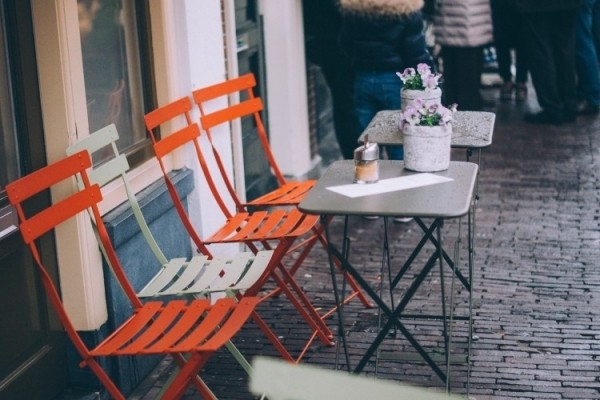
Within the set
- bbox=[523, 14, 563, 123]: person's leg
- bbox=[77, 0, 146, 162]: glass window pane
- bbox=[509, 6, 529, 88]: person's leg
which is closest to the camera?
bbox=[77, 0, 146, 162]: glass window pane

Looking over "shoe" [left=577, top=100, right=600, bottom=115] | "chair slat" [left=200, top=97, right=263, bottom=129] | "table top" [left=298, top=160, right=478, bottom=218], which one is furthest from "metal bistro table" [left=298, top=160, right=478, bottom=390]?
"shoe" [left=577, top=100, right=600, bottom=115]

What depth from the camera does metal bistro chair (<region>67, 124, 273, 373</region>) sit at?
446 cm

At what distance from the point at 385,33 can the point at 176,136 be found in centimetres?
209

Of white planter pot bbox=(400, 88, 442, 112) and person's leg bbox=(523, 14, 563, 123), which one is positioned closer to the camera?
white planter pot bbox=(400, 88, 442, 112)

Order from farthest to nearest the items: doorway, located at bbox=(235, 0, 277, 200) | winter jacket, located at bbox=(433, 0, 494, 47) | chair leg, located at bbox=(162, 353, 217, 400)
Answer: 1. winter jacket, located at bbox=(433, 0, 494, 47)
2. doorway, located at bbox=(235, 0, 277, 200)
3. chair leg, located at bbox=(162, 353, 217, 400)

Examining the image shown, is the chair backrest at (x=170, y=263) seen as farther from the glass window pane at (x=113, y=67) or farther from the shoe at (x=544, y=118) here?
the shoe at (x=544, y=118)

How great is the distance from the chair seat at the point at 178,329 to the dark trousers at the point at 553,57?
22.0ft

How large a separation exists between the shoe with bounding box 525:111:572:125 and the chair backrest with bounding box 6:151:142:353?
6862 mm

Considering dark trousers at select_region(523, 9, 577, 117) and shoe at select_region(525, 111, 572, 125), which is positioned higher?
dark trousers at select_region(523, 9, 577, 117)

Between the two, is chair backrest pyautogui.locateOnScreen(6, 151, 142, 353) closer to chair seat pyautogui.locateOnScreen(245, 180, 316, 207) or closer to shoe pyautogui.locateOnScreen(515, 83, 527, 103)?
chair seat pyautogui.locateOnScreen(245, 180, 316, 207)

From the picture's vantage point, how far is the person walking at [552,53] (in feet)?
33.2

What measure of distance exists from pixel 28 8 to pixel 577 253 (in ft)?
12.6

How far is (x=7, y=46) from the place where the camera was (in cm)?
431

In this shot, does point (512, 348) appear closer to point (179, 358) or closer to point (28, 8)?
point (179, 358)
